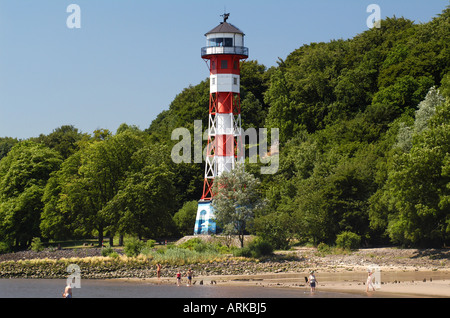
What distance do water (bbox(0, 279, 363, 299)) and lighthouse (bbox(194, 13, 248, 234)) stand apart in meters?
18.9

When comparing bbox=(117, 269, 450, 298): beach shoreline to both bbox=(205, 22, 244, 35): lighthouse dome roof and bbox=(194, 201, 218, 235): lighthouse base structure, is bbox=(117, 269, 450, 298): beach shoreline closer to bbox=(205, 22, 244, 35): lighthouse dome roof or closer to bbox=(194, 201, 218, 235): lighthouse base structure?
bbox=(194, 201, 218, 235): lighthouse base structure

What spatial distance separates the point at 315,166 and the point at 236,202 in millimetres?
10371

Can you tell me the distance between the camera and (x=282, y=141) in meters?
96.4

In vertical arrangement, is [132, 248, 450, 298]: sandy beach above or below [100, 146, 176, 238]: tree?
below

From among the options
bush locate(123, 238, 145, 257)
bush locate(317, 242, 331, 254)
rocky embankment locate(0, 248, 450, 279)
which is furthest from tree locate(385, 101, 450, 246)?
bush locate(123, 238, 145, 257)

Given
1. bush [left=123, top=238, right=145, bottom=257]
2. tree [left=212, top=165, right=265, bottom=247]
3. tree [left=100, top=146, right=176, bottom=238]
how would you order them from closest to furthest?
bush [left=123, top=238, right=145, bottom=257]
tree [left=212, top=165, right=265, bottom=247]
tree [left=100, top=146, right=176, bottom=238]

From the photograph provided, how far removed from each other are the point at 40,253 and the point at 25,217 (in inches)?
318

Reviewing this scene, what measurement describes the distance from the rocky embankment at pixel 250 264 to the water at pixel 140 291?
493 centimetres

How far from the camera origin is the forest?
63125mm

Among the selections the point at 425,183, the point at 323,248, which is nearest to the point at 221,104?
the point at 323,248

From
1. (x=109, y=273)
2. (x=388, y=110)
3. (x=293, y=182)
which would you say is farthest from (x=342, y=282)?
(x=388, y=110)

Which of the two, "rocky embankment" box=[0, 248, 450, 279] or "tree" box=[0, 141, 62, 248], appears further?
"tree" box=[0, 141, 62, 248]

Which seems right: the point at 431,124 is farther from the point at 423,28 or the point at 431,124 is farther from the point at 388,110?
the point at 423,28

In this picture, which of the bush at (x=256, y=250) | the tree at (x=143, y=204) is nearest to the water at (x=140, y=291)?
the bush at (x=256, y=250)
